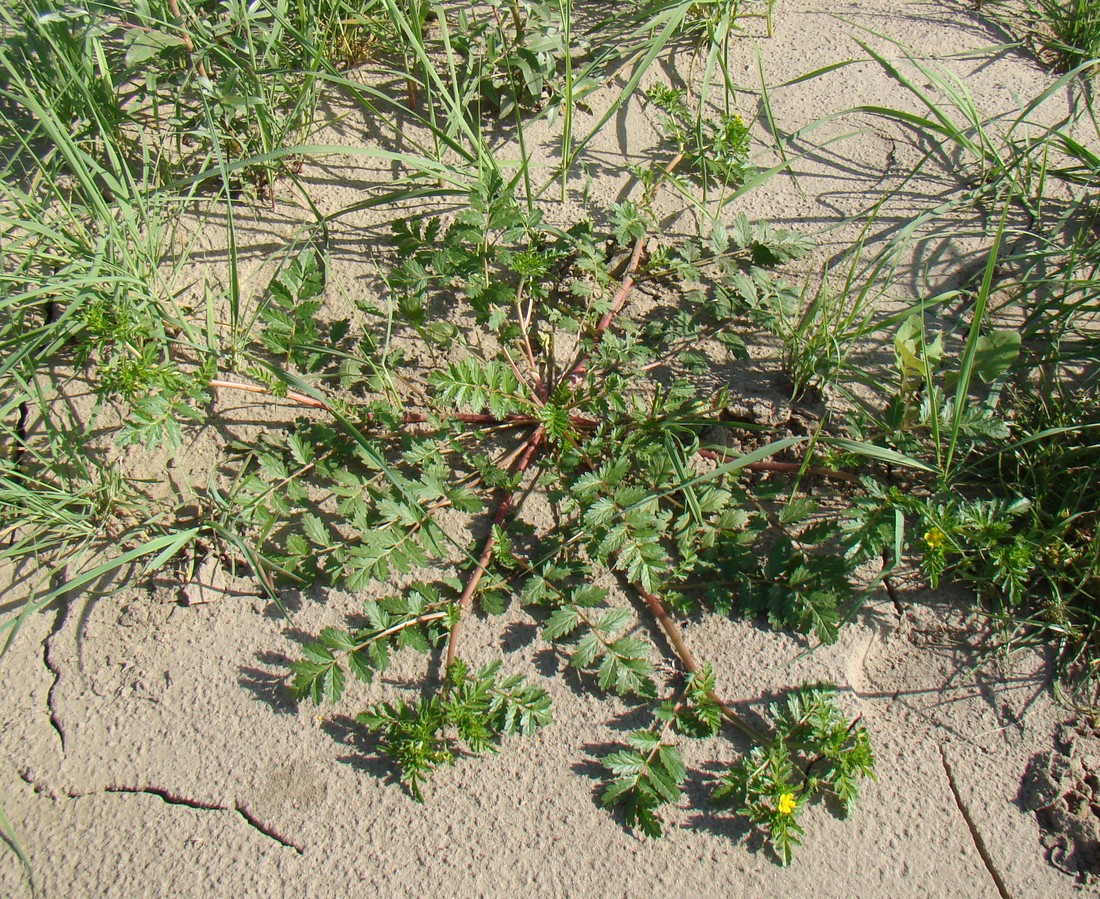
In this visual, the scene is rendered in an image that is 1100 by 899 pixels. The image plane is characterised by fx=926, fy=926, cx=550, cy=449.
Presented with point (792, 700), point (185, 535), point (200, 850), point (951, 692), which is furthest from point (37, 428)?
point (951, 692)

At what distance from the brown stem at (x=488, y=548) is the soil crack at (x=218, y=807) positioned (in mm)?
458

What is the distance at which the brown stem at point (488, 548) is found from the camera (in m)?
2.03

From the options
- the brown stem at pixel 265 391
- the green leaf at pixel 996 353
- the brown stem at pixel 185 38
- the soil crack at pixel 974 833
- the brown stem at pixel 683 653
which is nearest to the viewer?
the soil crack at pixel 974 833

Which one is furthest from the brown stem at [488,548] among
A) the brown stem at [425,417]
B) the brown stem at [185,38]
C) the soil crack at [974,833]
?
the brown stem at [185,38]

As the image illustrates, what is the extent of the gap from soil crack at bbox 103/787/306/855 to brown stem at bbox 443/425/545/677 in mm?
458

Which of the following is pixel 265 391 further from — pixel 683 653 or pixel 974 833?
pixel 974 833

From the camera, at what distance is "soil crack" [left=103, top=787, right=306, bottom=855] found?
73.3 inches

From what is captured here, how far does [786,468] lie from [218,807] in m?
1.46

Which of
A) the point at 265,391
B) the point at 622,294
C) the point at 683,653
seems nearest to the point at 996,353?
the point at 622,294

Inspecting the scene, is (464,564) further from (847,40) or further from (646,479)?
(847,40)

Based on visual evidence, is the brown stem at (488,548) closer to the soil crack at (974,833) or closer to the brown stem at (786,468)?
the brown stem at (786,468)

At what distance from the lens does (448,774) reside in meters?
1.93

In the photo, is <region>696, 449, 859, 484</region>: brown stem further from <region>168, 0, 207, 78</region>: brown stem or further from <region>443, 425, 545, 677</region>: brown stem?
<region>168, 0, 207, 78</region>: brown stem

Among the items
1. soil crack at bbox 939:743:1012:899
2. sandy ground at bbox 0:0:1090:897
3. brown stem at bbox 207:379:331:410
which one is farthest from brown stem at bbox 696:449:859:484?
brown stem at bbox 207:379:331:410
